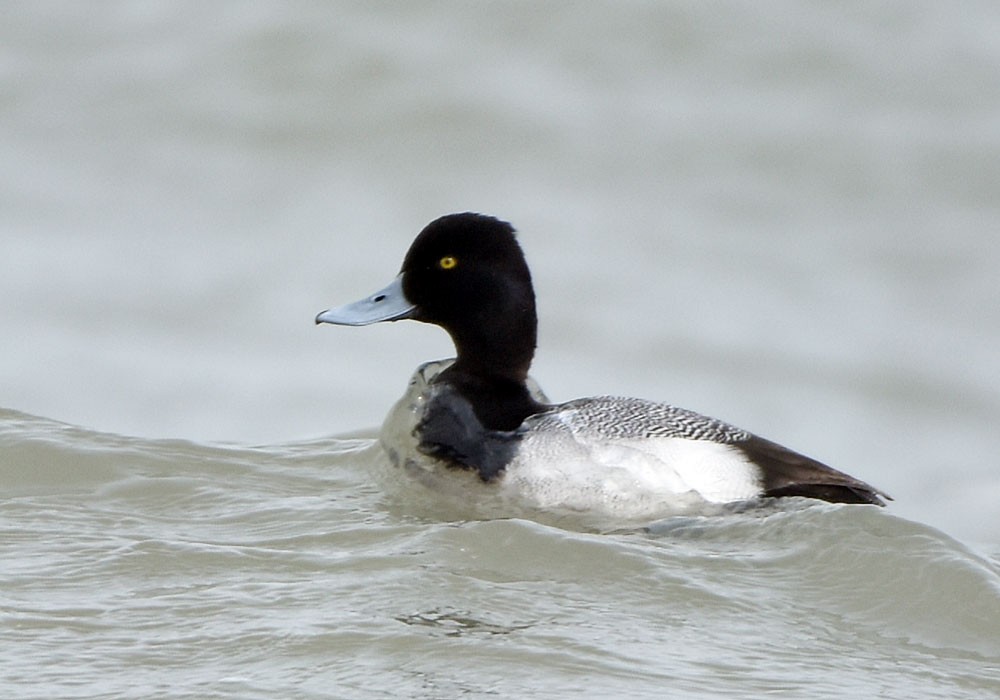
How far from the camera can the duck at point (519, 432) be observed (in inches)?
227

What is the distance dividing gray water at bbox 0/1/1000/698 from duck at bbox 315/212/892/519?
19cm

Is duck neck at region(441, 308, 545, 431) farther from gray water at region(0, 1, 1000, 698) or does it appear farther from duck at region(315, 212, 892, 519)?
gray water at region(0, 1, 1000, 698)

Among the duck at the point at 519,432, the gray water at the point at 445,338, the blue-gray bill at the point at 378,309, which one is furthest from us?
the blue-gray bill at the point at 378,309

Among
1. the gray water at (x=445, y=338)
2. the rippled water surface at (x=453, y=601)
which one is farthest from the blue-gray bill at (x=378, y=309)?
the rippled water surface at (x=453, y=601)

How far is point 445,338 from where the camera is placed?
29.9 ft

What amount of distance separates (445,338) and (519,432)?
10.1 ft

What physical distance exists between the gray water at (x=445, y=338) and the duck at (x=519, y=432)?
0.19 metres

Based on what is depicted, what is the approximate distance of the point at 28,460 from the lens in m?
6.23

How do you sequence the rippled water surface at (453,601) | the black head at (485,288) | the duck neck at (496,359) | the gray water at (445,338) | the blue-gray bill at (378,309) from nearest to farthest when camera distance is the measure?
the rippled water surface at (453,601) < the gray water at (445,338) < the duck neck at (496,359) < the black head at (485,288) < the blue-gray bill at (378,309)

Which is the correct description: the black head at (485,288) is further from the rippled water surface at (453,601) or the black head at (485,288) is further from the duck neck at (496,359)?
the rippled water surface at (453,601)

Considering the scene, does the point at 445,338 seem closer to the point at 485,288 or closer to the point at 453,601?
the point at 485,288

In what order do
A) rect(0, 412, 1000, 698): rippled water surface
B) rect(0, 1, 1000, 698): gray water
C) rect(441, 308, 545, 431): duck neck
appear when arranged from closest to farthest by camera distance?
rect(0, 412, 1000, 698): rippled water surface, rect(0, 1, 1000, 698): gray water, rect(441, 308, 545, 431): duck neck

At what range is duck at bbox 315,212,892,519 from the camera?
5.78 m

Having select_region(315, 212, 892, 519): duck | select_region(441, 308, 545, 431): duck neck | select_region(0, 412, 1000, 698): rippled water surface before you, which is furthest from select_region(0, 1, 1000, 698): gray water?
select_region(441, 308, 545, 431): duck neck
